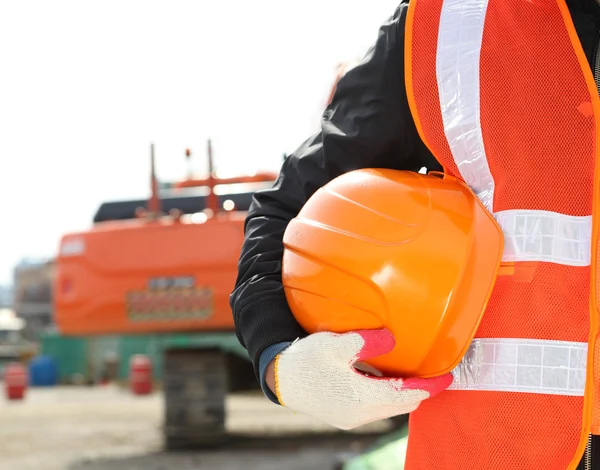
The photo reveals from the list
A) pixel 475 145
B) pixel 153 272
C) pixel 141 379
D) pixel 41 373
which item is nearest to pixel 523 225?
pixel 475 145

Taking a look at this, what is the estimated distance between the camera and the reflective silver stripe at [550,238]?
1423 millimetres

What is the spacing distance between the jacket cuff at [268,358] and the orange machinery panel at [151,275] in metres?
6.72

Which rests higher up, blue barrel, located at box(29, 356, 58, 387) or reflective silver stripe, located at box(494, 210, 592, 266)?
reflective silver stripe, located at box(494, 210, 592, 266)

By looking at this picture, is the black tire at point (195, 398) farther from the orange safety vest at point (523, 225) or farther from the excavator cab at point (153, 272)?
the orange safety vest at point (523, 225)

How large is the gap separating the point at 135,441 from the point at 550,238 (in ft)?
28.5

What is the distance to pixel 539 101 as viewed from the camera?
1.47 m

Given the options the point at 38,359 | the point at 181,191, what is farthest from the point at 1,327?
the point at 181,191

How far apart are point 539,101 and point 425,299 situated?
360mm

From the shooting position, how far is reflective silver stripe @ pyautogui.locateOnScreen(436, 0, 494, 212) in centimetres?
149

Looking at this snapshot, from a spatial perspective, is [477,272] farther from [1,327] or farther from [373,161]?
[1,327]

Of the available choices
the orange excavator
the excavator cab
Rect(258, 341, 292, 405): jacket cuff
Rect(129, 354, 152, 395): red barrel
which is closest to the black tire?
the orange excavator

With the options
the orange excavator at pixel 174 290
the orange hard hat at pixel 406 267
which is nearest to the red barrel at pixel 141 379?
the orange excavator at pixel 174 290

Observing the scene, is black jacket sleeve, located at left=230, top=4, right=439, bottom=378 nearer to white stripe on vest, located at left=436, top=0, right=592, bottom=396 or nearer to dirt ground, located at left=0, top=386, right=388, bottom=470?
white stripe on vest, located at left=436, top=0, right=592, bottom=396

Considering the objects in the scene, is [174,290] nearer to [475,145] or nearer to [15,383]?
[475,145]
